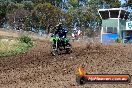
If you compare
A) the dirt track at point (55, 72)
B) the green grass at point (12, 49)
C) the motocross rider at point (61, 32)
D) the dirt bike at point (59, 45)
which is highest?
the motocross rider at point (61, 32)

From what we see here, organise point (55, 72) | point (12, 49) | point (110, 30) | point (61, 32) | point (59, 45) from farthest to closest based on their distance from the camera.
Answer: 1. point (110, 30)
2. point (12, 49)
3. point (59, 45)
4. point (61, 32)
5. point (55, 72)

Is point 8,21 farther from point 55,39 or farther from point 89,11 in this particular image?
point 55,39

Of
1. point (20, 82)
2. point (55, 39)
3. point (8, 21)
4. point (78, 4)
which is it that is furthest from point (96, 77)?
point (78, 4)

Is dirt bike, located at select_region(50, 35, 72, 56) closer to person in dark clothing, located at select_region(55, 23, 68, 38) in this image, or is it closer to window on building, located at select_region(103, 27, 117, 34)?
person in dark clothing, located at select_region(55, 23, 68, 38)

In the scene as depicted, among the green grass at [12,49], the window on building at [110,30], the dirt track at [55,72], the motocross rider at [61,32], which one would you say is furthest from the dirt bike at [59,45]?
the window on building at [110,30]

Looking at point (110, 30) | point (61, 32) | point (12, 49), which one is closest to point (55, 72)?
point (61, 32)

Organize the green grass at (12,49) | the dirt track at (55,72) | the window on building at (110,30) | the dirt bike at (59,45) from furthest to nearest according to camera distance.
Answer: the window on building at (110,30) → the green grass at (12,49) → the dirt bike at (59,45) → the dirt track at (55,72)

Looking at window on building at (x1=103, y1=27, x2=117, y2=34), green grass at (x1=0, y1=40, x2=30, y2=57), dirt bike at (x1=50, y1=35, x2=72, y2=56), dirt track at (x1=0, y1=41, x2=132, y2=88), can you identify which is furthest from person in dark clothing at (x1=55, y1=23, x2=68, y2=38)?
window on building at (x1=103, y1=27, x2=117, y2=34)

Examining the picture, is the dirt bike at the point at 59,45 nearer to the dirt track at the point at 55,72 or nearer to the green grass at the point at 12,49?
the dirt track at the point at 55,72

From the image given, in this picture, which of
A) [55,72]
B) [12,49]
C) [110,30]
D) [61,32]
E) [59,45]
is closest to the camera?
[55,72]

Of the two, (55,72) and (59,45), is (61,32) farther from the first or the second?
(55,72)

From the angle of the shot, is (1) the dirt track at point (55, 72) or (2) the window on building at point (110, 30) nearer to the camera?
(1) the dirt track at point (55, 72)

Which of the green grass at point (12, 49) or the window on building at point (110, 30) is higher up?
the window on building at point (110, 30)

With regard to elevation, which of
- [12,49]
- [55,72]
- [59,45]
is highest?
[59,45]
